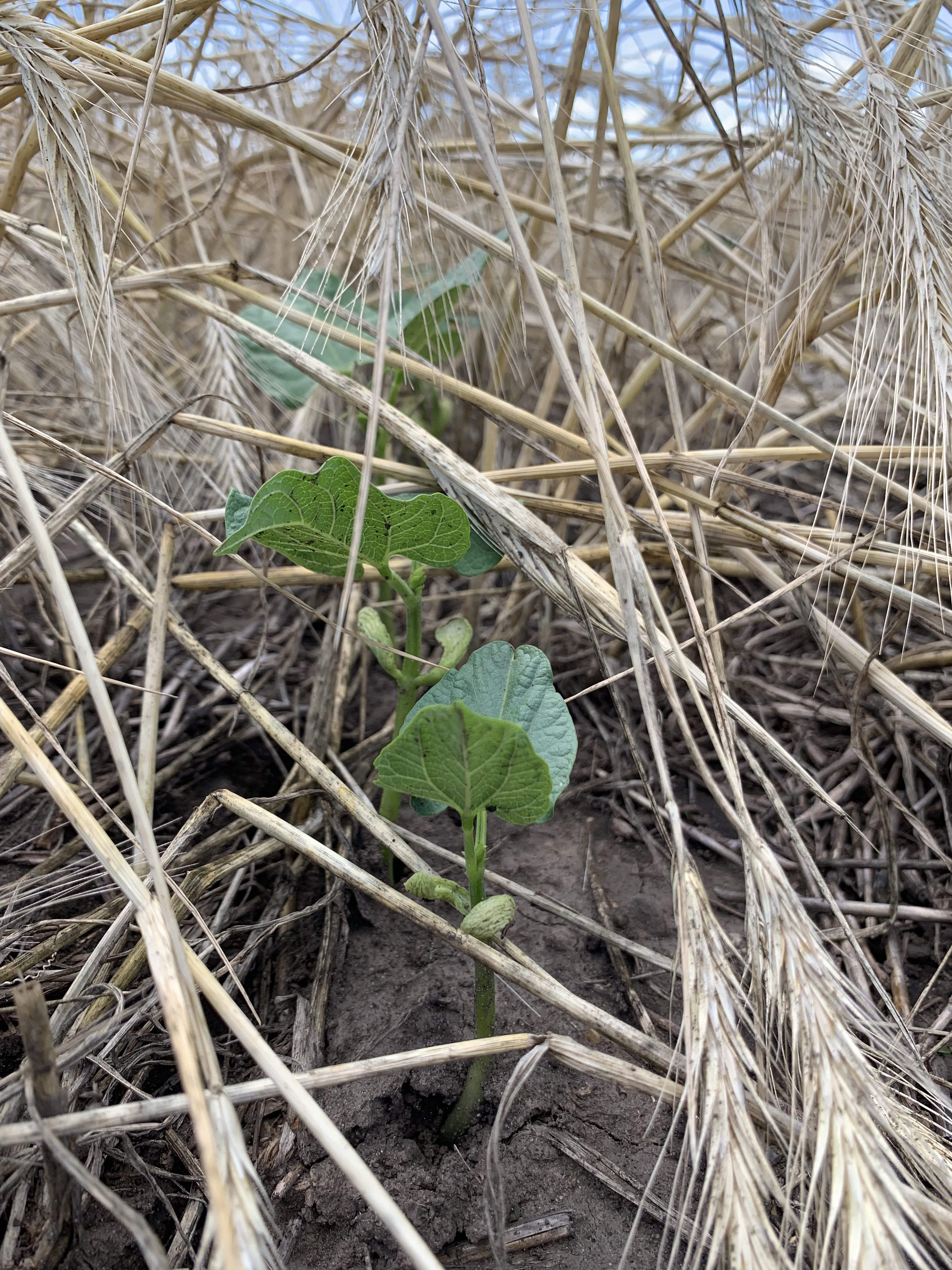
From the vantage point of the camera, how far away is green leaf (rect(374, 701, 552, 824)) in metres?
0.60

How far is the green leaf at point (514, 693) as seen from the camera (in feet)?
2.35

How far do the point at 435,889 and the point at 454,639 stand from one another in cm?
30

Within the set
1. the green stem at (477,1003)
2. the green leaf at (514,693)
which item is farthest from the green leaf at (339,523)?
the green stem at (477,1003)

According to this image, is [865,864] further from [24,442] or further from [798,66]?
[24,442]

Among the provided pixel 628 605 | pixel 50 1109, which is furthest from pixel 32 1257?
pixel 628 605

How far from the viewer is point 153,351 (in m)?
1.15

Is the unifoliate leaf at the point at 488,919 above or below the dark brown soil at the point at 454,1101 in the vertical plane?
above

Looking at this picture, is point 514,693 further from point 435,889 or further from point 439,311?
point 439,311

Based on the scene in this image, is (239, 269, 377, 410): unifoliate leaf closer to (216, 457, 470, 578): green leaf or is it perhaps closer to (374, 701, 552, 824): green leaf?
(216, 457, 470, 578): green leaf

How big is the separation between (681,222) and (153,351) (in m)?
0.77

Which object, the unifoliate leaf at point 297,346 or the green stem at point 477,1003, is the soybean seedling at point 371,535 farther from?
the unifoliate leaf at point 297,346

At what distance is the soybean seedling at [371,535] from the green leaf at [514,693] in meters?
0.07

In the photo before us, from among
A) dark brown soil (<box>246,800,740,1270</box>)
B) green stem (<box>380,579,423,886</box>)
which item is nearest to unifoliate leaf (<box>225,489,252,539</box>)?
green stem (<box>380,579,423,886</box>)

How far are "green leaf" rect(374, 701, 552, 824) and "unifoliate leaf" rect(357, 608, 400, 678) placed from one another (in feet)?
0.65
